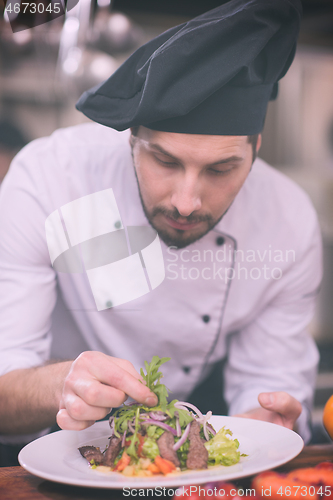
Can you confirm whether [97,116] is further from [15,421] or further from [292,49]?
[15,421]

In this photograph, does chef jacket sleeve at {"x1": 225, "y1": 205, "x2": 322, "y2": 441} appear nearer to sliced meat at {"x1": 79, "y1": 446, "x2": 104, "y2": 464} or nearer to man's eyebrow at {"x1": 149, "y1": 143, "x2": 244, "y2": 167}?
man's eyebrow at {"x1": 149, "y1": 143, "x2": 244, "y2": 167}

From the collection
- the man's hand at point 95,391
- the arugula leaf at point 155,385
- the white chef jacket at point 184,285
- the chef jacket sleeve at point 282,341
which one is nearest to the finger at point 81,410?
the man's hand at point 95,391

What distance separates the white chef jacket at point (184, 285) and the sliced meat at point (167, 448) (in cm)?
A: 42

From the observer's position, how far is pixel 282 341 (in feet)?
4.27

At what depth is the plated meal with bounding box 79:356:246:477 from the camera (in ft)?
2.56

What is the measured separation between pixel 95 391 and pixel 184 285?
1.68 feet

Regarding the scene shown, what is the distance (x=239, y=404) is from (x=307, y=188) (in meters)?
0.66

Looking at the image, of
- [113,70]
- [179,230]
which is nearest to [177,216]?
[179,230]

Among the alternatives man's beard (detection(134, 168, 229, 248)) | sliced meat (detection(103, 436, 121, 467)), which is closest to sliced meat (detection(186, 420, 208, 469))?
sliced meat (detection(103, 436, 121, 467))

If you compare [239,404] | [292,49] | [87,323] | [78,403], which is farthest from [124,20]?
[239,404]

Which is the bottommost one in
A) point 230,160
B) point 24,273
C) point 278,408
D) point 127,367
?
point 278,408

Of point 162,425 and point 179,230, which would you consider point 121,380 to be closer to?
point 162,425

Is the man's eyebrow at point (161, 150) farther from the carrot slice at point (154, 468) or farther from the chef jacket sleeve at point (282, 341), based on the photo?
the carrot slice at point (154, 468)

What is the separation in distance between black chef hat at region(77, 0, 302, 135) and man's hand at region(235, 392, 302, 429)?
629 mm
